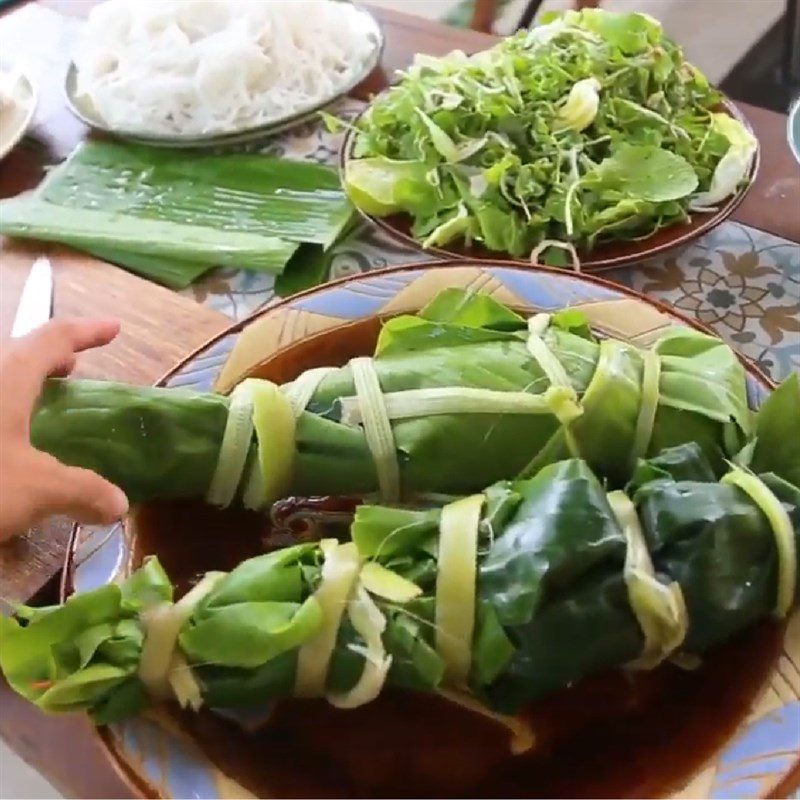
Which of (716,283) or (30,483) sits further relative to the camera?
(716,283)

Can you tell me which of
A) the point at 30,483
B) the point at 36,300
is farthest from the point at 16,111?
the point at 30,483

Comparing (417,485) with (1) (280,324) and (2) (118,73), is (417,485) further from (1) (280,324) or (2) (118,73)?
(2) (118,73)

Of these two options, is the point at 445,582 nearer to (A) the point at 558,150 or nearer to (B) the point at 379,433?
(B) the point at 379,433

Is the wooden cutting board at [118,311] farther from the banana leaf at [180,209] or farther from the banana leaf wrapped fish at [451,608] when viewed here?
the banana leaf wrapped fish at [451,608]

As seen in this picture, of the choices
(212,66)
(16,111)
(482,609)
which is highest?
(482,609)

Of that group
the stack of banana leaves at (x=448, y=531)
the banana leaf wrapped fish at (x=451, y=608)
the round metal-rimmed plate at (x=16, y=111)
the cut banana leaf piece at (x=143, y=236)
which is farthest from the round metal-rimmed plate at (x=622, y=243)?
the round metal-rimmed plate at (x=16, y=111)

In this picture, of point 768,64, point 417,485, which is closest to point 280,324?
point 417,485
